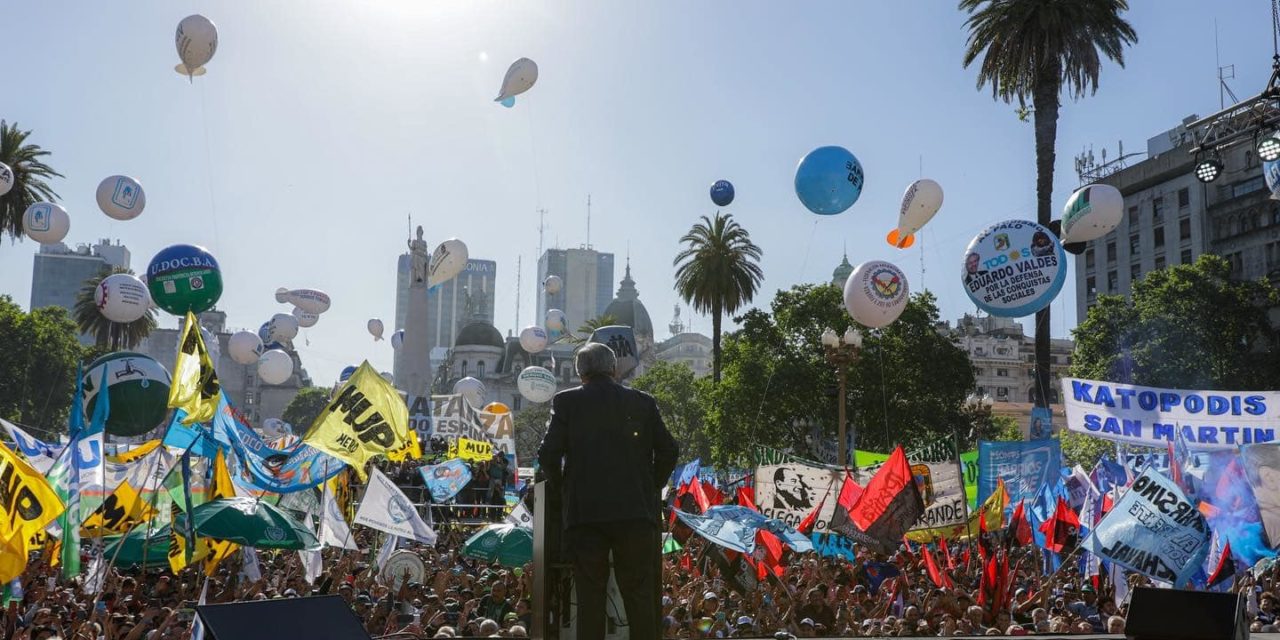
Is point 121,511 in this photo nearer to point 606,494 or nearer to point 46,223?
point 606,494

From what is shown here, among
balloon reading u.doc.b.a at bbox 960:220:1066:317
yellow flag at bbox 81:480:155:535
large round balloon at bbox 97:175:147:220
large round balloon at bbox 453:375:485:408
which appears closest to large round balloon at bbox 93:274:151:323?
large round balloon at bbox 97:175:147:220

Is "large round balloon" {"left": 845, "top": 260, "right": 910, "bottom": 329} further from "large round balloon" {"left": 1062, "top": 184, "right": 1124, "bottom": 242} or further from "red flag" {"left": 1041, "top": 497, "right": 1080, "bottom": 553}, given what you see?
"red flag" {"left": 1041, "top": 497, "right": 1080, "bottom": 553}

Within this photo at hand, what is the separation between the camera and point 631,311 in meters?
145

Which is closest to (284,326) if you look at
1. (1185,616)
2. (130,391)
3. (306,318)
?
(306,318)

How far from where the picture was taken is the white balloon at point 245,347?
43.2 m

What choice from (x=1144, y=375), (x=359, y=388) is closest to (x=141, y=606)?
(x=359, y=388)

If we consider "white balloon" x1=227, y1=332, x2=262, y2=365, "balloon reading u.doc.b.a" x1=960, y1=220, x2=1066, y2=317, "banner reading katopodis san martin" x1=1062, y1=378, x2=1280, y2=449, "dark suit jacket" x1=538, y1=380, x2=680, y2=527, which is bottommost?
"dark suit jacket" x1=538, y1=380, x2=680, y2=527

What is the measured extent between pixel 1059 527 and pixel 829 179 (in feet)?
22.6

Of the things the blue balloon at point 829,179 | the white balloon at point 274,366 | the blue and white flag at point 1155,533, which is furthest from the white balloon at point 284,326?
the blue and white flag at point 1155,533

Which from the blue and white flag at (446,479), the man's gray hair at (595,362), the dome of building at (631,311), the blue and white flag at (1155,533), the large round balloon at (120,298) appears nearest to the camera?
the man's gray hair at (595,362)

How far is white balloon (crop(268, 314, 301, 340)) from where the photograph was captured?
49.5 m

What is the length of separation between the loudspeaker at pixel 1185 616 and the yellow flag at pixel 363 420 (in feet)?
33.9

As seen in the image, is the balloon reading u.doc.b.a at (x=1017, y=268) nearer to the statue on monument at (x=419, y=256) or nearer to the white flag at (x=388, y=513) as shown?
the white flag at (x=388, y=513)

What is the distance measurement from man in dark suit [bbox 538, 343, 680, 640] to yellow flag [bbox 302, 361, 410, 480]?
9649 mm
